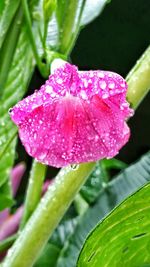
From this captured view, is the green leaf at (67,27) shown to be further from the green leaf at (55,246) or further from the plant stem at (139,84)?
the green leaf at (55,246)

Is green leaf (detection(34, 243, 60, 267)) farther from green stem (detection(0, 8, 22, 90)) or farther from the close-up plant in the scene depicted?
green stem (detection(0, 8, 22, 90))

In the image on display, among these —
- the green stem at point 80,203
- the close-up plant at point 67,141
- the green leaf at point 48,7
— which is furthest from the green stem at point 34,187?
the green stem at point 80,203

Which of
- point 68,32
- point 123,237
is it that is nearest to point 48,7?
point 68,32

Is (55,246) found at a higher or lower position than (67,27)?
lower

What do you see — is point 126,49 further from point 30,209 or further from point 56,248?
point 30,209

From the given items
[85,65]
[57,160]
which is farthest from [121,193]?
[85,65]

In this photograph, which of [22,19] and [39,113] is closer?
[39,113]

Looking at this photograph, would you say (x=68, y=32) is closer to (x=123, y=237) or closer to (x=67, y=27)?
(x=67, y=27)
